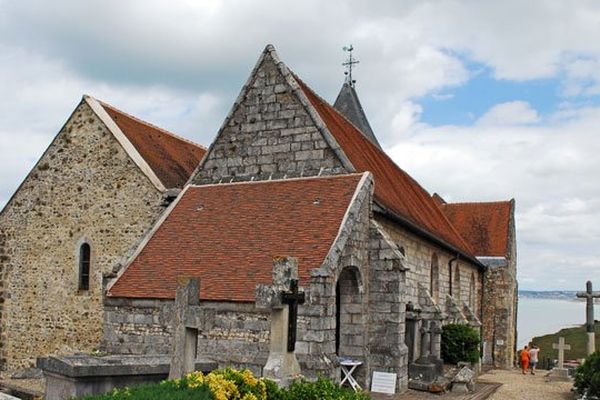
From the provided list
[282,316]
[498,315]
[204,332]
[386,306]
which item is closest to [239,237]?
[204,332]

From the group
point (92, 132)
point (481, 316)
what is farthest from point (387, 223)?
point (481, 316)

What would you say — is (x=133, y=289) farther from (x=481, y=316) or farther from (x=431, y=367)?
(x=481, y=316)

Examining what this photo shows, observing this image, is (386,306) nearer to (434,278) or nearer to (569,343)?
(434,278)

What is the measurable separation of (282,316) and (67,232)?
10352 mm

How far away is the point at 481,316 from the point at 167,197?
60.4 feet

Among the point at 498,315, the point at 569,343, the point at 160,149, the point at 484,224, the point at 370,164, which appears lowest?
the point at 569,343

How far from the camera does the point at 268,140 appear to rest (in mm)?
15047

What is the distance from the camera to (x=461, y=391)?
46.2 ft

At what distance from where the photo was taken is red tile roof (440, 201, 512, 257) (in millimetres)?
30406

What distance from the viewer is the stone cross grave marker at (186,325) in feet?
28.5

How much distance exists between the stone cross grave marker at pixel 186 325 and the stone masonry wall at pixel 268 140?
5.93 m

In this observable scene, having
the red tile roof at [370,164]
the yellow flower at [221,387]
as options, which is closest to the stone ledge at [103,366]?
the yellow flower at [221,387]

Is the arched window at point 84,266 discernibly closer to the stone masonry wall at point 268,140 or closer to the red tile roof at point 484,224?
the stone masonry wall at point 268,140

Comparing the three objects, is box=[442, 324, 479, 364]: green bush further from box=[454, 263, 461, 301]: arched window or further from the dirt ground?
box=[454, 263, 461, 301]: arched window
